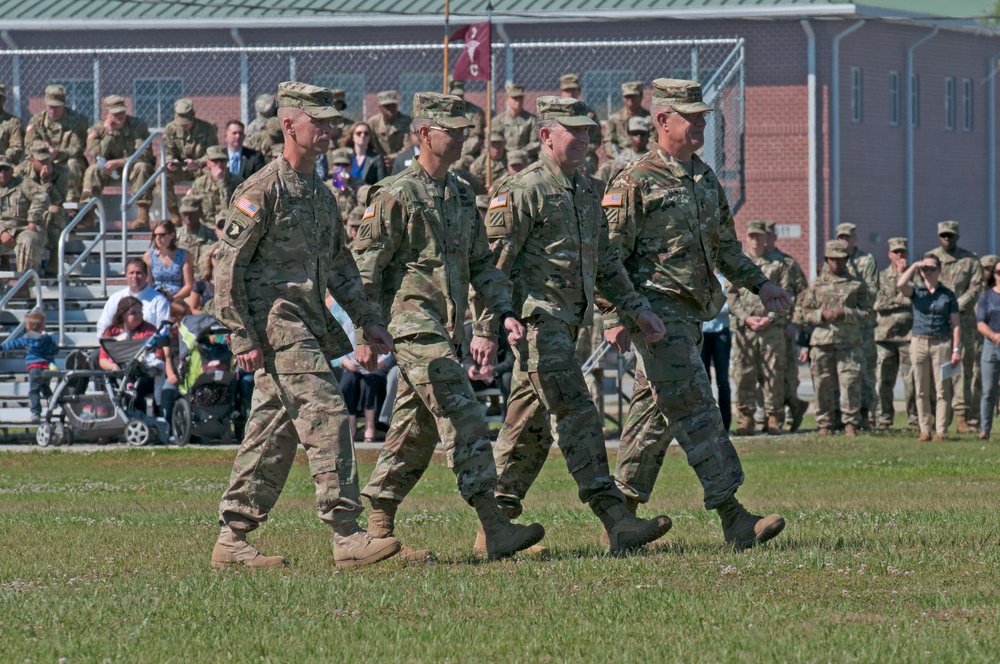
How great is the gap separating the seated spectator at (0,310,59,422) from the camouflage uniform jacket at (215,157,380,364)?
38.2 ft

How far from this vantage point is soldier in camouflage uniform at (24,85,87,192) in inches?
922

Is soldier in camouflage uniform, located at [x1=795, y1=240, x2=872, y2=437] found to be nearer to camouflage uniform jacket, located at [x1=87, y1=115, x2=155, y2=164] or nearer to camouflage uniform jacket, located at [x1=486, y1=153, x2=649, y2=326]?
camouflage uniform jacket, located at [x1=87, y1=115, x2=155, y2=164]

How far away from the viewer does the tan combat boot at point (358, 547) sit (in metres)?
8.26

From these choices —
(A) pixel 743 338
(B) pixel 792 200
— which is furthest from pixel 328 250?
→ (B) pixel 792 200

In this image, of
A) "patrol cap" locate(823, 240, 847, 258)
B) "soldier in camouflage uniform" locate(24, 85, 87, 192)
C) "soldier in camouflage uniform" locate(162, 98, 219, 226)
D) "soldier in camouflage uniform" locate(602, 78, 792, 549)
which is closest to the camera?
"soldier in camouflage uniform" locate(602, 78, 792, 549)

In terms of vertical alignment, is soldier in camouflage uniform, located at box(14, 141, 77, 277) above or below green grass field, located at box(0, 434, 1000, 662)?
above

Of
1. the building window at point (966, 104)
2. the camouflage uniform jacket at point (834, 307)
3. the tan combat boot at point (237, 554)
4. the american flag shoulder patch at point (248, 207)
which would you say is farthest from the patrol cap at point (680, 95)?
the building window at point (966, 104)

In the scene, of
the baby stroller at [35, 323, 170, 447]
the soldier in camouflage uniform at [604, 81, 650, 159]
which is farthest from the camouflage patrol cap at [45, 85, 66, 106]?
the soldier in camouflage uniform at [604, 81, 650, 159]

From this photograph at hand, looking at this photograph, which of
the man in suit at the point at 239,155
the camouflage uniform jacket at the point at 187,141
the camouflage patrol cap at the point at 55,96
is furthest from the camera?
the camouflage patrol cap at the point at 55,96

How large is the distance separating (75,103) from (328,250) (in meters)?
20.3

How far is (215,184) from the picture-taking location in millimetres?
21016

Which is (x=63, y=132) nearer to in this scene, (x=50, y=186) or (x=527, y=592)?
(x=50, y=186)

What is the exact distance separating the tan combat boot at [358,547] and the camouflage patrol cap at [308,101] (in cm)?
197

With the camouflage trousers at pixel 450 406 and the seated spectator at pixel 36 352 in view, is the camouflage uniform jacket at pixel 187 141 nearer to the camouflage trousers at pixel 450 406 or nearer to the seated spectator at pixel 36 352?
the seated spectator at pixel 36 352
